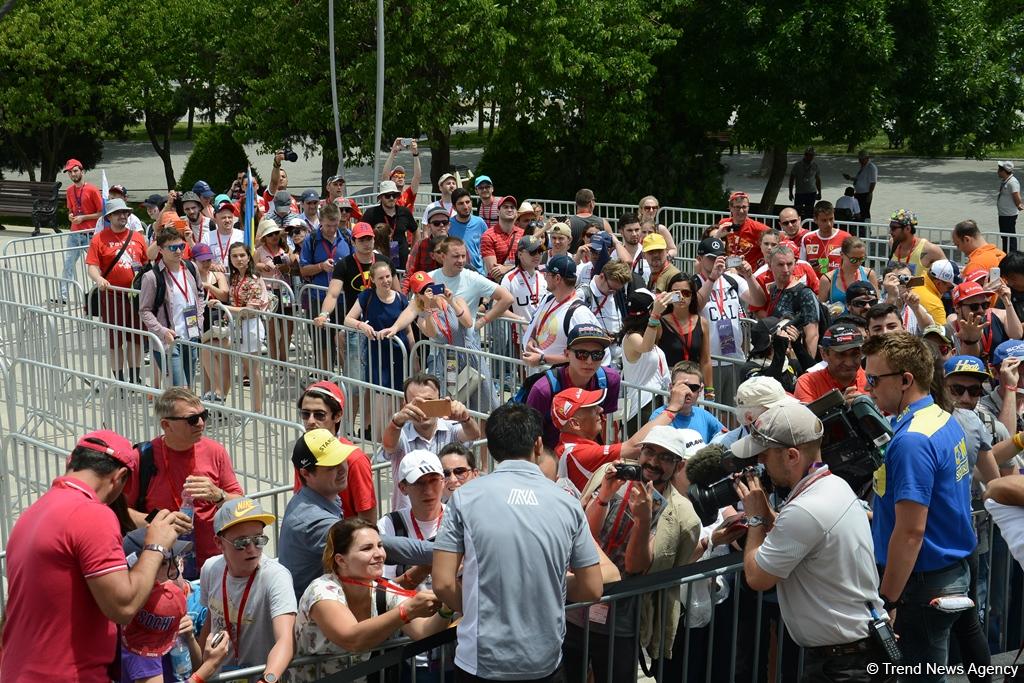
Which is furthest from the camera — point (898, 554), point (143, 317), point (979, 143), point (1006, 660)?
point (979, 143)

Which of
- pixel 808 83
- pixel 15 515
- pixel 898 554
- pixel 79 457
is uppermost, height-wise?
pixel 808 83

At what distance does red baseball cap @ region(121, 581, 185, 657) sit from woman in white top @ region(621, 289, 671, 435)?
4272 millimetres

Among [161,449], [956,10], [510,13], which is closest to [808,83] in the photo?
[956,10]

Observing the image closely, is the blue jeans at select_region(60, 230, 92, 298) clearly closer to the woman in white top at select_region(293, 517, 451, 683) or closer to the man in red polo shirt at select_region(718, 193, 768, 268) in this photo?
the man in red polo shirt at select_region(718, 193, 768, 268)

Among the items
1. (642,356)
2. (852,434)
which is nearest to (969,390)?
(852,434)

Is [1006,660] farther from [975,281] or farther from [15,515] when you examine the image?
[15,515]

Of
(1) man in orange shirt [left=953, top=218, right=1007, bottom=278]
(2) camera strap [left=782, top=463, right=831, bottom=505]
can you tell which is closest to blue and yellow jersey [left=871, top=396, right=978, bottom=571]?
(2) camera strap [left=782, top=463, right=831, bottom=505]

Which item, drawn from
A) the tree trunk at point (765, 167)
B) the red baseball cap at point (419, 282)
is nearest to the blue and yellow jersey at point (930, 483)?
the red baseball cap at point (419, 282)

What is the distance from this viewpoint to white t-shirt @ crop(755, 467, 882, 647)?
15.6 feet

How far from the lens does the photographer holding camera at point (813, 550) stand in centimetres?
478

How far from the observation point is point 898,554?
17.3ft

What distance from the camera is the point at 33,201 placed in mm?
28188

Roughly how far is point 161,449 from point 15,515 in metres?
3.29

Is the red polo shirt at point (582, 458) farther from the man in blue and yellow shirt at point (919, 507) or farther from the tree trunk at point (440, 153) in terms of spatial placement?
the tree trunk at point (440, 153)
